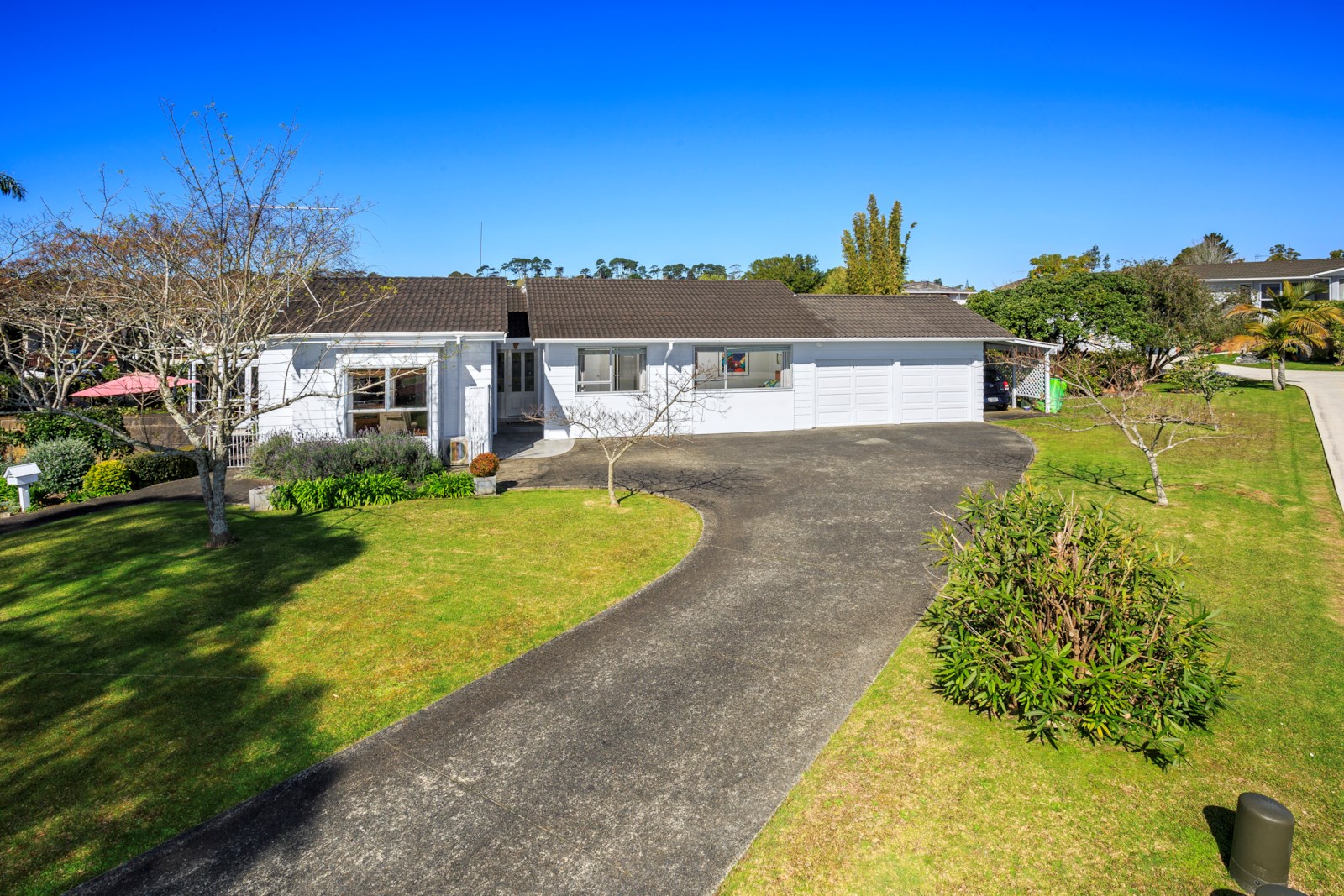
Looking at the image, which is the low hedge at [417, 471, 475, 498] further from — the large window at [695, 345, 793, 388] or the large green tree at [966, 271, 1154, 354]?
the large green tree at [966, 271, 1154, 354]

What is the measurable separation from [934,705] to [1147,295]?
29123 mm

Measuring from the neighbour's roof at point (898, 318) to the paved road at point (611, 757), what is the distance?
14.6 metres

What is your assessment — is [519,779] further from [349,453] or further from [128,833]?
[349,453]

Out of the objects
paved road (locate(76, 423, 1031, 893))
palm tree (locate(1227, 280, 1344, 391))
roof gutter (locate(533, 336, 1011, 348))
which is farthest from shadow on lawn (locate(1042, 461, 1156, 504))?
palm tree (locate(1227, 280, 1344, 391))

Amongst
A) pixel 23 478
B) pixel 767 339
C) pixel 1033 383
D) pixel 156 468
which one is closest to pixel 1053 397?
pixel 1033 383

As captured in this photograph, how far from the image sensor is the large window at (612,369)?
2191cm

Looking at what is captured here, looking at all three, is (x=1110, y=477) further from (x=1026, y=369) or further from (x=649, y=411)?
(x=1026, y=369)

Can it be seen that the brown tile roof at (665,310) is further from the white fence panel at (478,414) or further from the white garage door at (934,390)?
the white garage door at (934,390)

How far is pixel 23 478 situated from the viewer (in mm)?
14875

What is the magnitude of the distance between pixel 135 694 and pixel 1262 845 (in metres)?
9.02

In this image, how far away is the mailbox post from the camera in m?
14.8

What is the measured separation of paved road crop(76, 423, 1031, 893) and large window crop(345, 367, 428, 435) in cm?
1015

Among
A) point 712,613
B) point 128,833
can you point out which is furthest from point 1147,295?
point 128,833

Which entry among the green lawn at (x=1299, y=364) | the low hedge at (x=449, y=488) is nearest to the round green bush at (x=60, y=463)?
the low hedge at (x=449, y=488)
